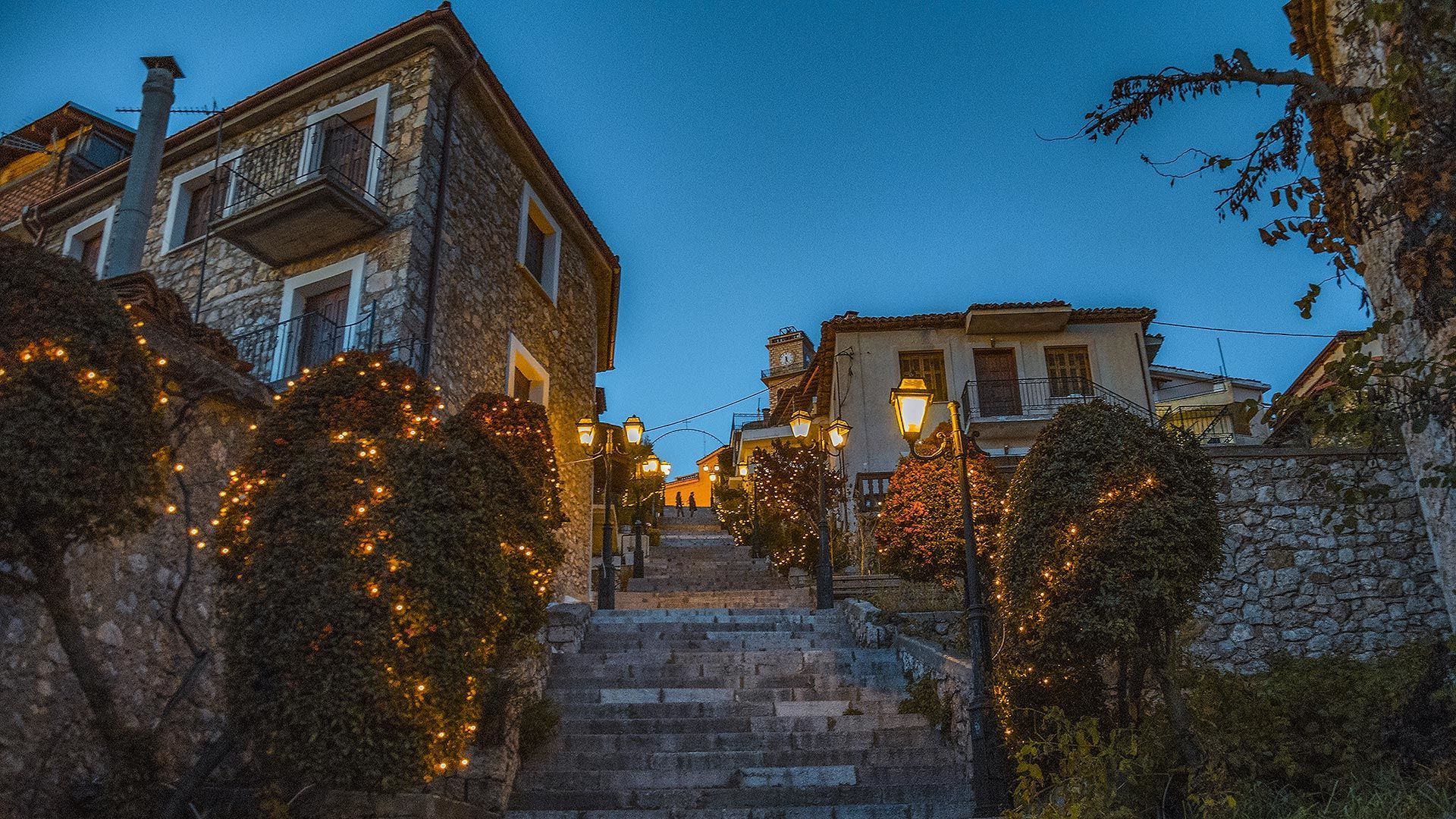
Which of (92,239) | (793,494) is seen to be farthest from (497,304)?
(92,239)

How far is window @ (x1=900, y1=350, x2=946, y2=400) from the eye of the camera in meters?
21.7

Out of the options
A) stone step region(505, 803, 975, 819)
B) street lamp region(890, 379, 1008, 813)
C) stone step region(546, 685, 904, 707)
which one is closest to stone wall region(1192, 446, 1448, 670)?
stone step region(546, 685, 904, 707)

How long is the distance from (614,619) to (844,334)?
12463 mm

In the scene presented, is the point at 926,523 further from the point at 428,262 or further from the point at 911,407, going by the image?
the point at 428,262

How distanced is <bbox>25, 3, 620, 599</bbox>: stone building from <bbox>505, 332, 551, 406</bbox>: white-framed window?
0.09 feet

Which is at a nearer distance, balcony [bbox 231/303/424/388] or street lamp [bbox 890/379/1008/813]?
street lamp [bbox 890/379/1008/813]

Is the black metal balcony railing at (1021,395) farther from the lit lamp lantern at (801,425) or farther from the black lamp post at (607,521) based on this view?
the black lamp post at (607,521)

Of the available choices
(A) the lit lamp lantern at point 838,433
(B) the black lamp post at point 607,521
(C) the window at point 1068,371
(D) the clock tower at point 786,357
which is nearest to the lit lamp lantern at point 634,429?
(B) the black lamp post at point 607,521

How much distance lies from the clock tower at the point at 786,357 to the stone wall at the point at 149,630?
125 feet

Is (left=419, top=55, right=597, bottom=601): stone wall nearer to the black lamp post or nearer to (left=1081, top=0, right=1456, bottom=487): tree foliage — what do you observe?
the black lamp post

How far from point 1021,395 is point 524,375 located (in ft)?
40.0

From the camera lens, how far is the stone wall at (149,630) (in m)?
5.23

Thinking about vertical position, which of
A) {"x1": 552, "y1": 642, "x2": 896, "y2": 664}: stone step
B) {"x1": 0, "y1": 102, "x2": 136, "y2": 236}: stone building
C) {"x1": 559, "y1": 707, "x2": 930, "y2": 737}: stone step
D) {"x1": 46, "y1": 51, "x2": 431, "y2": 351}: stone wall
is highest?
{"x1": 0, "y1": 102, "x2": 136, "y2": 236}: stone building

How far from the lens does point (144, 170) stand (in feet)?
32.4
